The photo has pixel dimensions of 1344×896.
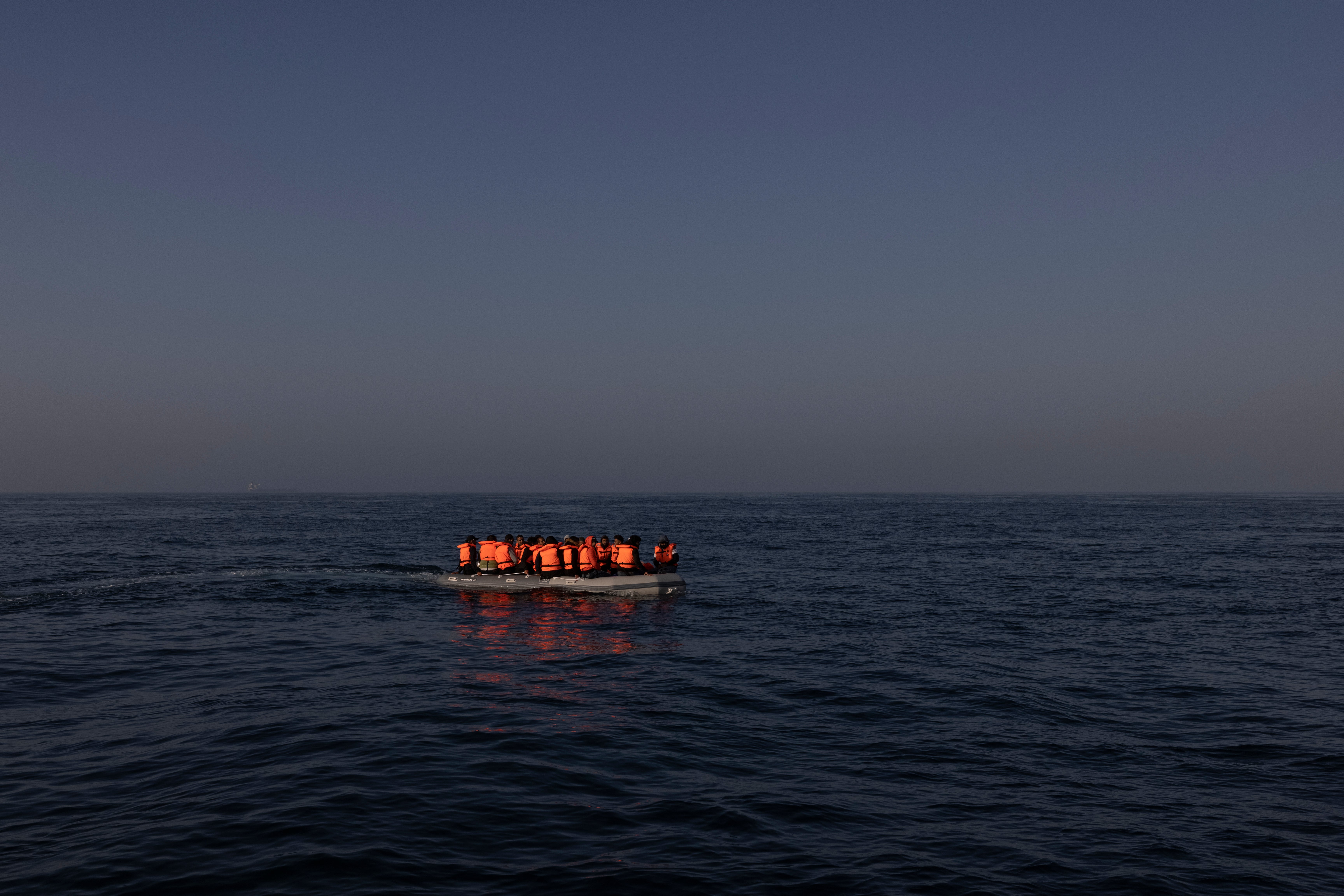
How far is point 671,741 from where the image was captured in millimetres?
13148

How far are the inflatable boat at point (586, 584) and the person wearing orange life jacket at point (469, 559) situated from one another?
0.72ft

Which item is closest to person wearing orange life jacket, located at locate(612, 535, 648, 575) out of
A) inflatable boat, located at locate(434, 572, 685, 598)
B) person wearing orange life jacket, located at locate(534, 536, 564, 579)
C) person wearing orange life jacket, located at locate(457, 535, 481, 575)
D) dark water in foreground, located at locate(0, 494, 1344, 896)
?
inflatable boat, located at locate(434, 572, 685, 598)

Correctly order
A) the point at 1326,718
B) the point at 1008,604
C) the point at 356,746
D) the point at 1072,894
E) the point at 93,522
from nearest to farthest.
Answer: the point at 1072,894 < the point at 356,746 < the point at 1326,718 < the point at 1008,604 < the point at 93,522

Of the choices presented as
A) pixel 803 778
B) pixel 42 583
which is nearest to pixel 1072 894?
pixel 803 778

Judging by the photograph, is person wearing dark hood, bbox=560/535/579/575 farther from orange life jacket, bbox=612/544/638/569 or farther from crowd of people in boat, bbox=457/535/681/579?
A: orange life jacket, bbox=612/544/638/569

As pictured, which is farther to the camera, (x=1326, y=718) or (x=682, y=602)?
(x=682, y=602)

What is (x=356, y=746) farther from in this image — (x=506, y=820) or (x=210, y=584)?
(x=210, y=584)

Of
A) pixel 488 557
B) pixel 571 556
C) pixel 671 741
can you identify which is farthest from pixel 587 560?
pixel 671 741

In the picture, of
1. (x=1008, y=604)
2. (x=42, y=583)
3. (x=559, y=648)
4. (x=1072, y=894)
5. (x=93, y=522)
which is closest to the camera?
(x=1072, y=894)

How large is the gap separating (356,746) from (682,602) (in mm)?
17423

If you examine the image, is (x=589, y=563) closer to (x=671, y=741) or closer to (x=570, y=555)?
(x=570, y=555)

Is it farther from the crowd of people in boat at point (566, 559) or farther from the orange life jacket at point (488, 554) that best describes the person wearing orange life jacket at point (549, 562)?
the orange life jacket at point (488, 554)

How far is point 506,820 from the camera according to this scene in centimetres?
993

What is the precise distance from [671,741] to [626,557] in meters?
17.4
